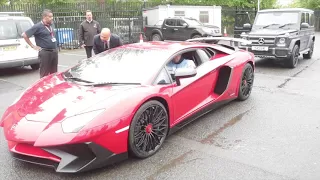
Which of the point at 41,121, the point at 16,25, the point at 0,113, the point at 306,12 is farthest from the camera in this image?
the point at 306,12

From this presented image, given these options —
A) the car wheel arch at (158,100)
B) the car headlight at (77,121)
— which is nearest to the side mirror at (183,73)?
the car wheel arch at (158,100)

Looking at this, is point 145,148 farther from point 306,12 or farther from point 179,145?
point 306,12

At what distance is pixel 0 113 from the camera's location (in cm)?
559

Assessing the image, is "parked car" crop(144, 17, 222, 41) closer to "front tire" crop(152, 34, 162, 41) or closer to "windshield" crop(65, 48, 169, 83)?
"front tire" crop(152, 34, 162, 41)

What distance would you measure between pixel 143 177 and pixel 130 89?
983mm

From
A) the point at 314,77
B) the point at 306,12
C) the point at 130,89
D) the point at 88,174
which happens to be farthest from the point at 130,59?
the point at 306,12

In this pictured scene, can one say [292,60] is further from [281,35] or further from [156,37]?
[156,37]

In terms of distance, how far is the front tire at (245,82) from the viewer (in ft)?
19.2

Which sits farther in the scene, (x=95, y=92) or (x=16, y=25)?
(x=16, y=25)

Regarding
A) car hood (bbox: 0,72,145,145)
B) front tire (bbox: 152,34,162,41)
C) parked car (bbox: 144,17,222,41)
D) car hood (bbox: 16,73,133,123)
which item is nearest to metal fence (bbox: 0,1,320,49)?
front tire (bbox: 152,34,162,41)

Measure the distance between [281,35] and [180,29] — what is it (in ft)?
27.5

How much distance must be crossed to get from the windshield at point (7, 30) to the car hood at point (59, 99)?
5.48 meters

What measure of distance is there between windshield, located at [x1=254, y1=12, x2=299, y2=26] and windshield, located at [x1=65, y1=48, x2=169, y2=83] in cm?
727

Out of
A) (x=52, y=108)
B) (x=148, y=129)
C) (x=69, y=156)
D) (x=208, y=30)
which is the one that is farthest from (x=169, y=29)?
(x=69, y=156)
